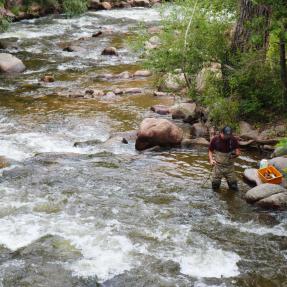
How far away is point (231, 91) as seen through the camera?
1215 centimetres

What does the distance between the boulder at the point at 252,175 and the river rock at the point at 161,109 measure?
16.2ft

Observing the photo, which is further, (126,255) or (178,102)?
(178,102)

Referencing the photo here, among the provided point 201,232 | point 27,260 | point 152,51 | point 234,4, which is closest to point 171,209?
point 201,232

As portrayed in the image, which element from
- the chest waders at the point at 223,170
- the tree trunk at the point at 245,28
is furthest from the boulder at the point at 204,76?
the chest waders at the point at 223,170

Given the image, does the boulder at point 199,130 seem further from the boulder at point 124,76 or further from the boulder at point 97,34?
the boulder at point 97,34

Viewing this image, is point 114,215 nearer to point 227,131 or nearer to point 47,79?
point 227,131

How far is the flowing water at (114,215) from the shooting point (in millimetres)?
7055

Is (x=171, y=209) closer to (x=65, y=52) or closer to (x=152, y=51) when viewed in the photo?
(x=152, y=51)

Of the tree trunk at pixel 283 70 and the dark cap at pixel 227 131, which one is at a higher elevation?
the tree trunk at pixel 283 70

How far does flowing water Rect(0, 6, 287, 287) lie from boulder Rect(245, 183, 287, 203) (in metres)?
0.17

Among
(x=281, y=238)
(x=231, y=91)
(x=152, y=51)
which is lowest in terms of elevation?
(x=281, y=238)

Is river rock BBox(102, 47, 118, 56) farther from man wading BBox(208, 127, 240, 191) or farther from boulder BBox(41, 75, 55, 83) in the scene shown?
man wading BBox(208, 127, 240, 191)

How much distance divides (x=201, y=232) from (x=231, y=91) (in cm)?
501

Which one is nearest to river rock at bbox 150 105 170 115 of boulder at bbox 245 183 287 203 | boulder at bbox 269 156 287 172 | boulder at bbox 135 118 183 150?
boulder at bbox 135 118 183 150
